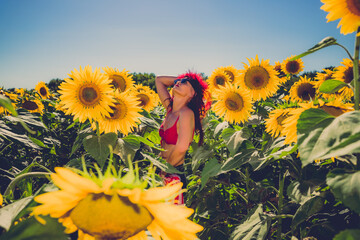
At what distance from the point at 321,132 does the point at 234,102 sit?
Answer: 6.76ft

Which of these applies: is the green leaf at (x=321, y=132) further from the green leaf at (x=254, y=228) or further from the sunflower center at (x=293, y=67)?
the sunflower center at (x=293, y=67)

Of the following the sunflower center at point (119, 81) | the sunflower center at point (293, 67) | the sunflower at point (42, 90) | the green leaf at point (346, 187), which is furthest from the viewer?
the sunflower at point (42, 90)

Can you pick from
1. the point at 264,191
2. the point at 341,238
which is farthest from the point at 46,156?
the point at 341,238

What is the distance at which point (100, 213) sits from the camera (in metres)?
0.41

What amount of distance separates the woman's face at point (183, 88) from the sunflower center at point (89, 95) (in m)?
1.20

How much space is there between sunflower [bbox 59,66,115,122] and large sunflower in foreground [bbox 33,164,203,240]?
1555 mm

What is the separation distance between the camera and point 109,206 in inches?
16.4

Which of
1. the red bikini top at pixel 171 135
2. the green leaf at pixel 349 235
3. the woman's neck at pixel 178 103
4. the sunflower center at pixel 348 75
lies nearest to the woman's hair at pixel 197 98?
the woman's neck at pixel 178 103

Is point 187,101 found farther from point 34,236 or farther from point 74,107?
point 34,236

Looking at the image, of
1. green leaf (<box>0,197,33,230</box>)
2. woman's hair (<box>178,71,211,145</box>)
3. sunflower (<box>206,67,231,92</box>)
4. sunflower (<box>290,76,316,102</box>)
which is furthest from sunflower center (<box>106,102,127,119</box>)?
sunflower (<box>290,76,316,102</box>)

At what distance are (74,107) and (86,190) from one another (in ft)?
5.83

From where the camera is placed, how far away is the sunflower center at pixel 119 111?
6.77ft

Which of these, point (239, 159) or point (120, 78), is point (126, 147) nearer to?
point (239, 159)

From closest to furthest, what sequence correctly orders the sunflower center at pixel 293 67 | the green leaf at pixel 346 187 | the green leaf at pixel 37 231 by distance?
the green leaf at pixel 37 231, the green leaf at pixel 346 187, the sunflower center at pixel 293 67
